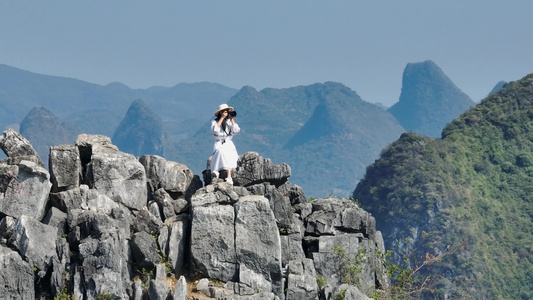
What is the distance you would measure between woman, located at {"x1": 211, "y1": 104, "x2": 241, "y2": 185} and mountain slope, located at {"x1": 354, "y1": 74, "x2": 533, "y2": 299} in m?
77.1

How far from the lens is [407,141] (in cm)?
11175

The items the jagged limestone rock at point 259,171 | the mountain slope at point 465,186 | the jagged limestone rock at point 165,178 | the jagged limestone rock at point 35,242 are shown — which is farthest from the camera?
the mountain slope at point 465,186

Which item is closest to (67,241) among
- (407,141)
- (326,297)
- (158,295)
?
(158,295)

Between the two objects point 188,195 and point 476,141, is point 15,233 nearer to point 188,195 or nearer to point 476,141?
point 188,195

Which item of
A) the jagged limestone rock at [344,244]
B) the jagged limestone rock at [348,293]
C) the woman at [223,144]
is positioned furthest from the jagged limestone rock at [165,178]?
the jagged limestone rock at [348,293]

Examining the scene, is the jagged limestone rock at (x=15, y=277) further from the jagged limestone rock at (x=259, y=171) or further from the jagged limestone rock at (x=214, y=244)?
the jagged limestone rock at (x=259, y=171)

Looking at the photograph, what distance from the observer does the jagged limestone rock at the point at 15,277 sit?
54.1 feet

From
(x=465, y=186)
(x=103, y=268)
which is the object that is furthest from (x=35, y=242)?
(x=465, y=186)

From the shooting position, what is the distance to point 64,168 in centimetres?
1909

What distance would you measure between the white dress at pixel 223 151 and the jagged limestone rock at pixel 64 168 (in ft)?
10.2

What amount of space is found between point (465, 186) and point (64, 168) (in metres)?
91.8

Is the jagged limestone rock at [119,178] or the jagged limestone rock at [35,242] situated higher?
the jagged limestone rock at [119,178]

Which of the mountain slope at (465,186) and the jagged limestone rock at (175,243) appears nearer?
the jagged limestone rock at (175,243)

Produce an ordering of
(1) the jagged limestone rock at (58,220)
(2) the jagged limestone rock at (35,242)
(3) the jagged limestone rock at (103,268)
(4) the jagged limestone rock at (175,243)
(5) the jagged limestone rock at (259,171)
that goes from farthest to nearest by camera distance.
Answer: (5) the jagged limestone rock at (259,171), (1) the jagged limestone rock at (58,220), (4) the jagged limestone rock at (175,243), (2) the jagged limestone rock at (35,242), (3) the jagged limestone rock at (103,268)
